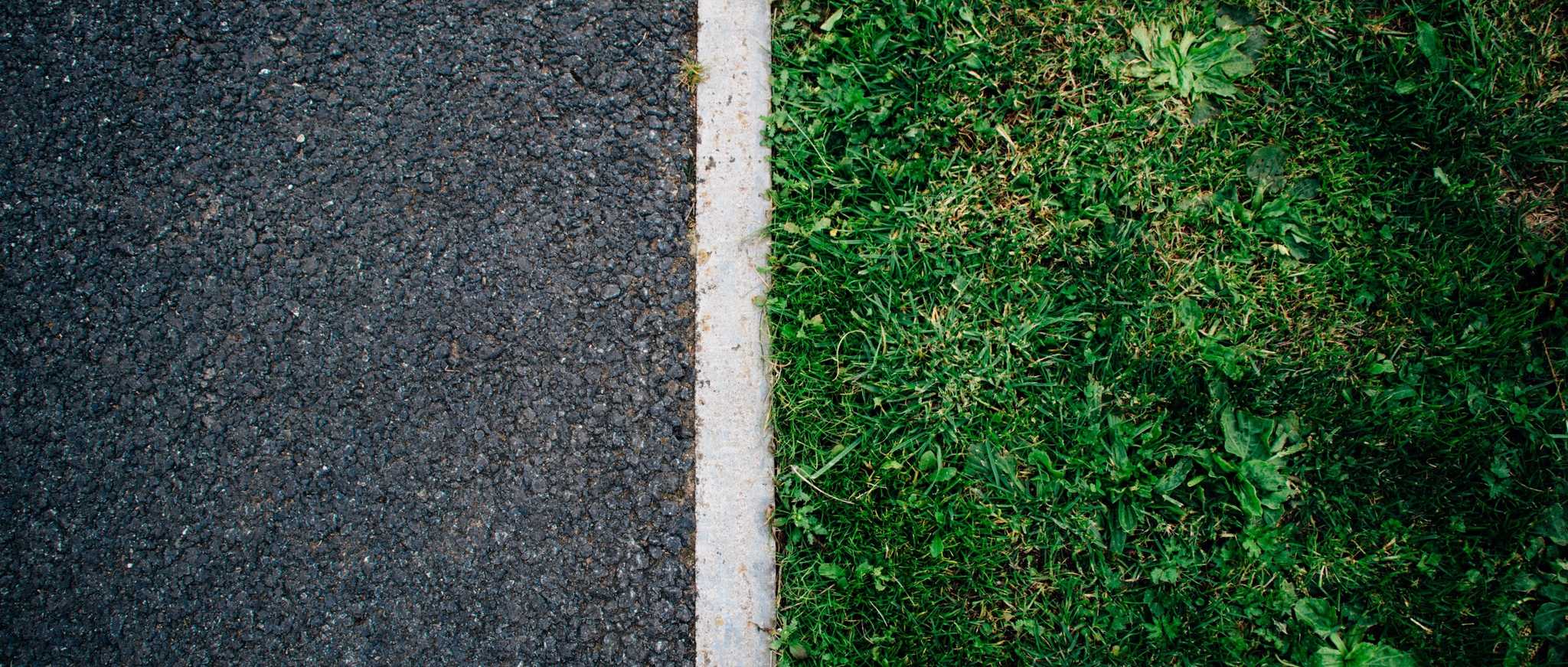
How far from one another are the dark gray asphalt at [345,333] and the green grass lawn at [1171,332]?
451 mm

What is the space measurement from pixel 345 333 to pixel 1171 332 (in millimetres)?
2460

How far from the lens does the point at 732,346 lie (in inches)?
91.3

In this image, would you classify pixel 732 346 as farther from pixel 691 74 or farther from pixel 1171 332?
pixel 1171 332

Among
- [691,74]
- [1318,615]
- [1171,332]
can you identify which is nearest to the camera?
[1318,615]

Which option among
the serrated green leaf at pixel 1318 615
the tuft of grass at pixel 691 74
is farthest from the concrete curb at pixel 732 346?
the serrated green leaf at pixel 1318 615

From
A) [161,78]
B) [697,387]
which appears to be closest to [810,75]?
[697,387]

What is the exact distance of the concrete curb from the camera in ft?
7.31

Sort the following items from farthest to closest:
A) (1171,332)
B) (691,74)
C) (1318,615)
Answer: (691,74), (1171,332), (1318,615)

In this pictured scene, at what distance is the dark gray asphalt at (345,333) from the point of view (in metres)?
2.21

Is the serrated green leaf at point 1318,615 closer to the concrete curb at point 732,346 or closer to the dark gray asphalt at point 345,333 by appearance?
the concrete curb at point 732,346

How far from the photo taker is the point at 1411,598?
83.7 inches

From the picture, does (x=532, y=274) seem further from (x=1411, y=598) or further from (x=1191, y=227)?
(x=1411, y=598)

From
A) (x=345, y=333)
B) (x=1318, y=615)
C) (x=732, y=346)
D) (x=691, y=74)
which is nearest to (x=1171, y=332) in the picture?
(x=1318, y=615)

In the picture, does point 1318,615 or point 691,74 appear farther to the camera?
point 691,74
